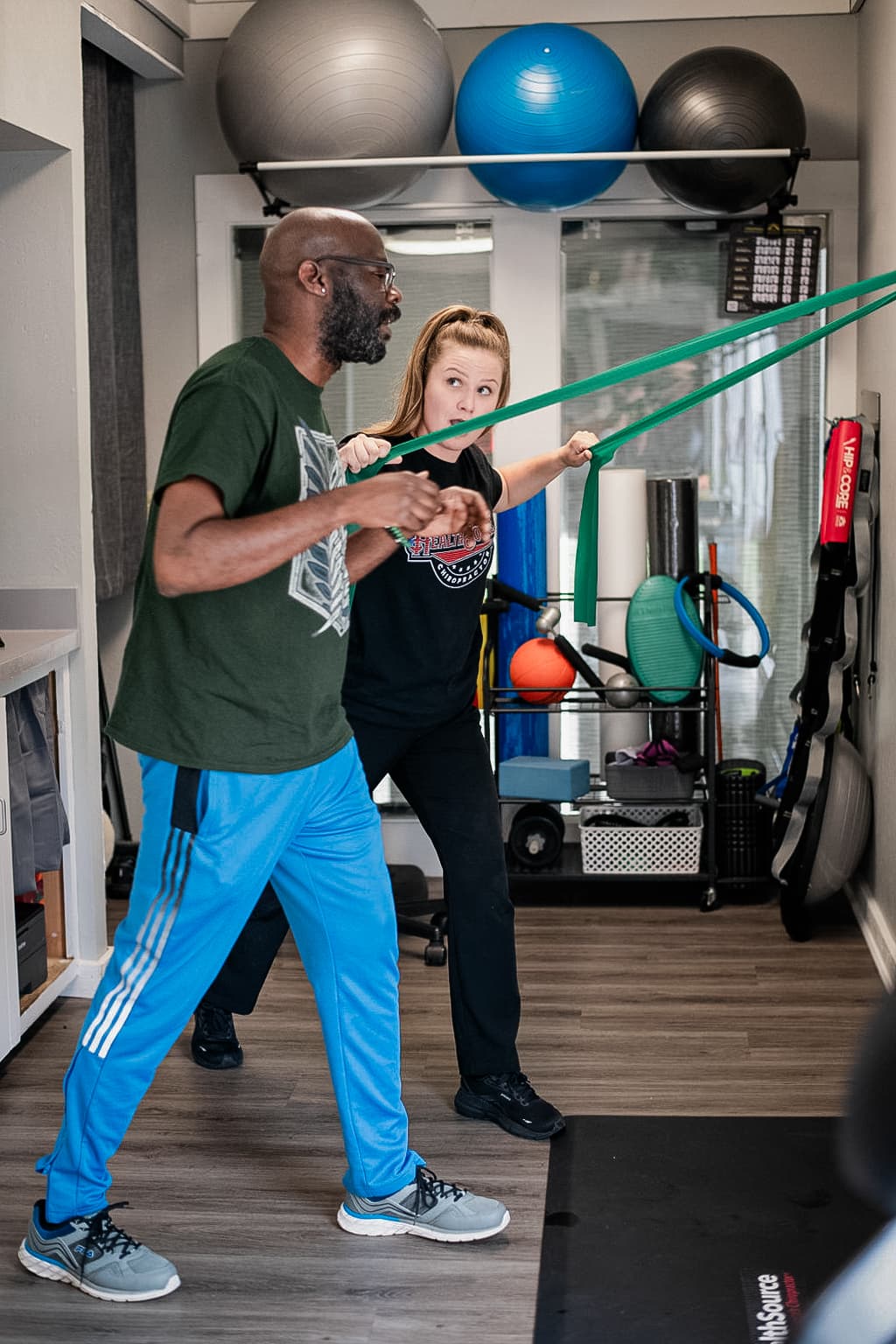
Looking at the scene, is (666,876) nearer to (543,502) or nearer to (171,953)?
(543,502)

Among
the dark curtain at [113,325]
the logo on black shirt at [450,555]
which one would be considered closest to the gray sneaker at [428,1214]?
the logo on black shirt at [450,555]

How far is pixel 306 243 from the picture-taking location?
2148 mm

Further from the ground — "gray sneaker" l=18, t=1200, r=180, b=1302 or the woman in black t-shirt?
the woman in black t-shirt

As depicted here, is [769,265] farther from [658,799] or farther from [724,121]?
[658,799]

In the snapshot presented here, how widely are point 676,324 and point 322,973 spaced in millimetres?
2849

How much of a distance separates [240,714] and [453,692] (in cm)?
75

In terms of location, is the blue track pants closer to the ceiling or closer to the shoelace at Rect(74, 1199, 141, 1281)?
the shoelace at Rect(74, 1199, 141, 1281)

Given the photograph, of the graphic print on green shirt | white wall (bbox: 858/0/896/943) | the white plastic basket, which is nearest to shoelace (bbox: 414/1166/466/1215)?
the graphic print on green shirt

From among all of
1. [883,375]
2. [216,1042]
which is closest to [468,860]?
[216,1042]

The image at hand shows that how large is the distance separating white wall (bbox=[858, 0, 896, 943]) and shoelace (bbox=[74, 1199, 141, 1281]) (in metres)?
2.10

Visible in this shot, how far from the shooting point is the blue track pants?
2.13 meters

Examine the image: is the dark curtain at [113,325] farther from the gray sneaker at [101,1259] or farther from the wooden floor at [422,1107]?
the gray sneaker at [101,1259]

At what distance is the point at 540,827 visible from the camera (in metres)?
4.38

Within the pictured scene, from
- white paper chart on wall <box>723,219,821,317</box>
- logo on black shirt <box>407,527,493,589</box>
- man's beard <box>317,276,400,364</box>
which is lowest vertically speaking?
logo on black shirt <box>407,527,493,589</box>
